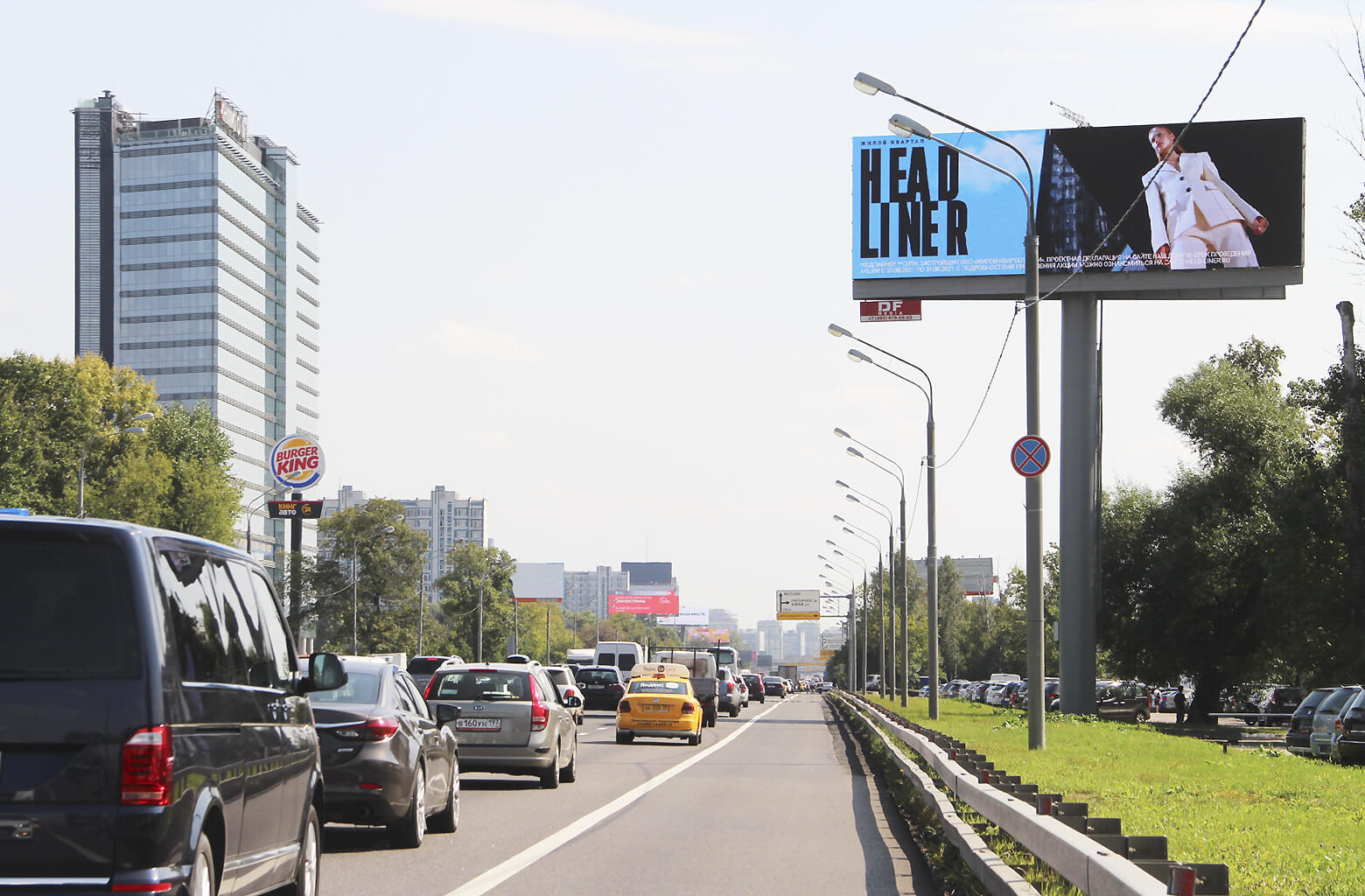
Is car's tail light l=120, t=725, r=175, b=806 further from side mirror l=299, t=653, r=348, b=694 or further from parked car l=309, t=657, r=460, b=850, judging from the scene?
parked car l=309, t=657, r=460, b=850

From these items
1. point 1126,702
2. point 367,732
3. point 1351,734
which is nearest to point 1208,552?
point 1126,702

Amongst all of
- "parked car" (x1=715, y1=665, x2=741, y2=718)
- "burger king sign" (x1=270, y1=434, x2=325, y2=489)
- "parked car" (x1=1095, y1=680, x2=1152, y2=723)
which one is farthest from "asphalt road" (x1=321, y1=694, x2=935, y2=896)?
"parked car" (x1=1095, y1=680, x2=1152, y2=723)

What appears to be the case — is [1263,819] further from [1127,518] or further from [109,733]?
[1127,518]

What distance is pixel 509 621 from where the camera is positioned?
135 m

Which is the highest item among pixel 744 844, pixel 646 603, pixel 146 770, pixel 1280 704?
pixel 146 770

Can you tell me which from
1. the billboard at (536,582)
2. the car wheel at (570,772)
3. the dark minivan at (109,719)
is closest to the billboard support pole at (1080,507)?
the car wheel at (570,772)

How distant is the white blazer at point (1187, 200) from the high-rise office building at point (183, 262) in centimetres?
11395

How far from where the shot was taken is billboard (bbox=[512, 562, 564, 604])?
159750 mm

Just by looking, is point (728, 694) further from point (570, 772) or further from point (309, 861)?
point (309, 861)

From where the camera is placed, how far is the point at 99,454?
2931 inches

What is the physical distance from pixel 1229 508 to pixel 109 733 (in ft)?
163

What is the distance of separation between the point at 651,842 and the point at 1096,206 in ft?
108

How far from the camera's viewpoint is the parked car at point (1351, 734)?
85.6 ft

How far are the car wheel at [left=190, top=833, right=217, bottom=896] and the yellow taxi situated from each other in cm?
2819
